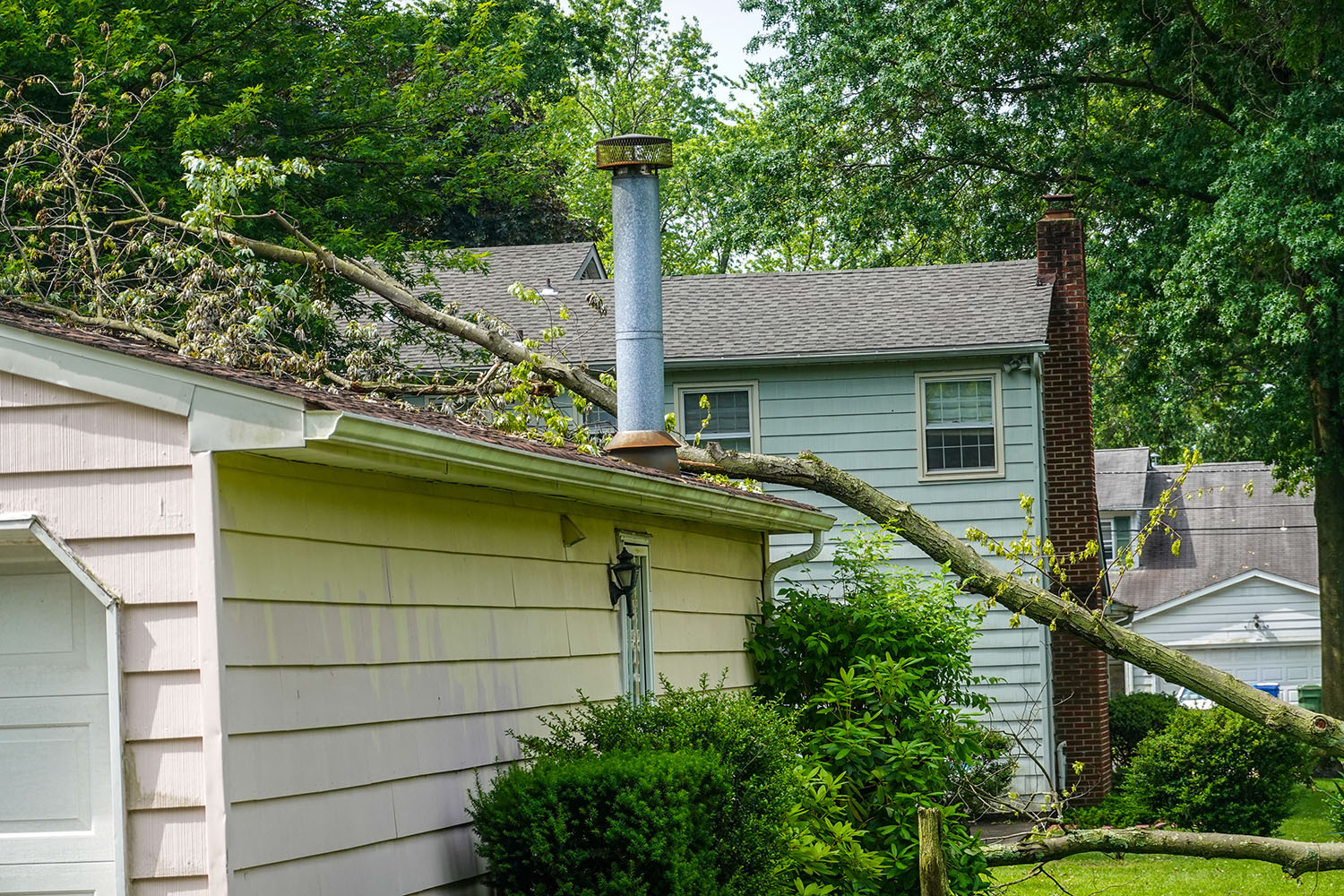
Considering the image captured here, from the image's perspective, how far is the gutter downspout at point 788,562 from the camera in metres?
10.7

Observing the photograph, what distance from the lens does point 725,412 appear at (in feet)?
61.7

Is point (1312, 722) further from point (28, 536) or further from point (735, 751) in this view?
point (28, 536)

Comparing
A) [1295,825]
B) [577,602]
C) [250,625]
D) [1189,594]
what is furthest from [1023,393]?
[1189,594]

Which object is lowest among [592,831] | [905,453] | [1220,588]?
[1220,588]

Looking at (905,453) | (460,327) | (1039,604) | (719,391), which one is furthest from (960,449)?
(460,327)

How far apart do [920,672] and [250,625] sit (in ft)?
18.9

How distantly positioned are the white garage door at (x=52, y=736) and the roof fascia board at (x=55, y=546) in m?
0.26

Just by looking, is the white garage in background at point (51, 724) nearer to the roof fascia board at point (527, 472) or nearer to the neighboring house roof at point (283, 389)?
the neighboring house roof at point (283, 389)

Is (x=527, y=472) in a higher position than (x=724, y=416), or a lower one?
lower

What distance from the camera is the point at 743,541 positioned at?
10.8 metres

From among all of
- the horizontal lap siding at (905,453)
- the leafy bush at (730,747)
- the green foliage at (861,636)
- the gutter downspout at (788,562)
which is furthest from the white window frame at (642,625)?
the horizontal lap siding at (905,453)

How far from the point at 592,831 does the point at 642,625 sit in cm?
285

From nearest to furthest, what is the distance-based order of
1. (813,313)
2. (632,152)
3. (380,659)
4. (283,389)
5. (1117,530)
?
(283,389)
(380,659)
(632,152)
(813,313)
(1117,530)

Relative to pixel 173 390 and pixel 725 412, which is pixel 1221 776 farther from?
pixel 173 390
